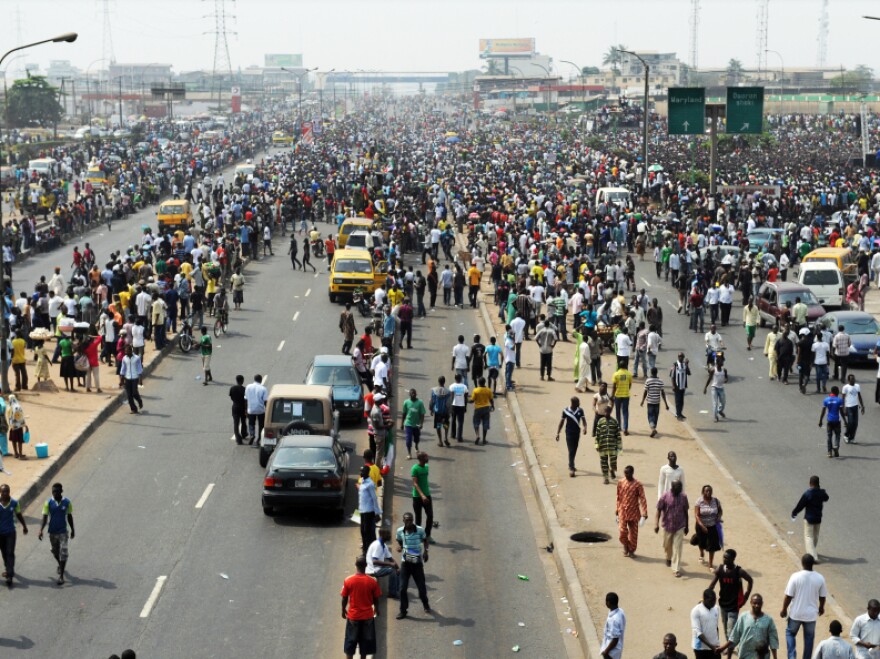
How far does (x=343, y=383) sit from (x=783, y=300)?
14889 mm

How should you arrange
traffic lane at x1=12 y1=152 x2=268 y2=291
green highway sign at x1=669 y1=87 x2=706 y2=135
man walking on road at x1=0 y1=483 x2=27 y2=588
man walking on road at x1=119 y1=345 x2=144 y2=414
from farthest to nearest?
green highway sign at x1=669 y1=87 x2=706 y2=135
traffic lane at x1=12 y1=152 x2=268 y2=291
man walking on road at x1=119 y1=345 x2=144 y2=414
man walking on road at x1=0 y1=483 x2=27 y2=588

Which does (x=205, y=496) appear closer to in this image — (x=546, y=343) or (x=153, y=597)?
(x=153, y=597)

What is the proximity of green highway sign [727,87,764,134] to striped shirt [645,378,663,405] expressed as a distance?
1606 inches

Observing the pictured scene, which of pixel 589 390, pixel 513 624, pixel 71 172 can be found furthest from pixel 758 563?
pixel 71 172

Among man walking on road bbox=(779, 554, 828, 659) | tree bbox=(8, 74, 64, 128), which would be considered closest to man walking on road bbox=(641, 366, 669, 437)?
man walking on road bbox=(779, 554, 828, 659)

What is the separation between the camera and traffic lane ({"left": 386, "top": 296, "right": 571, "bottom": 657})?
16828 mm

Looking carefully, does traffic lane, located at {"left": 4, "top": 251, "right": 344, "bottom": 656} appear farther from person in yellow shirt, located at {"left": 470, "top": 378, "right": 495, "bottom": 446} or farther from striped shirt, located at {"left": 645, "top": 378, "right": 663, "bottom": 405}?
striped shirt, located at {"left": 645, "top": 378, "right": 663, "bottom": 405}

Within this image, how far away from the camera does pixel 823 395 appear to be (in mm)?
31406

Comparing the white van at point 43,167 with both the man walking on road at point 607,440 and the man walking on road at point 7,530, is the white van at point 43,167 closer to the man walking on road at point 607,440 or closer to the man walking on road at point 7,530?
Answer: the man walking on road at point 607,440

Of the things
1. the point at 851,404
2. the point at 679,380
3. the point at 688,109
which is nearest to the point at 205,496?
the point at 679,380

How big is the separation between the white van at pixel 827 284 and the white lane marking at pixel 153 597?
88.2ft

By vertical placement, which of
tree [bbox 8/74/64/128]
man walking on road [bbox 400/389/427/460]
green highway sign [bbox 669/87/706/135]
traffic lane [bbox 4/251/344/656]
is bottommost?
traffic lane [bbox 4/251/344/656]

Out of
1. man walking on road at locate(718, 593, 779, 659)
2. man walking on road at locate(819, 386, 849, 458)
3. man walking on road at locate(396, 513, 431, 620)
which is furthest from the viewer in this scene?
man walking on road at locate(819, 386, 849, 458)

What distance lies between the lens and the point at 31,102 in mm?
149625
